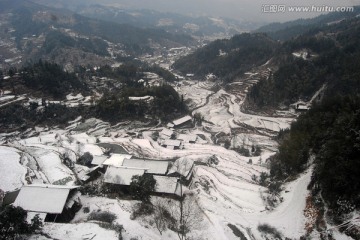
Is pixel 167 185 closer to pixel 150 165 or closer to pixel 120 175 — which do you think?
pixel 120 175

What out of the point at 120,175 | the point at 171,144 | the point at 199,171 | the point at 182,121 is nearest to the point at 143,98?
the point at 182,121

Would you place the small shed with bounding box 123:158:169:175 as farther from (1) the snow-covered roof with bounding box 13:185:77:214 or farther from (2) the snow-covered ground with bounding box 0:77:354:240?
(1) the snow-covered roof with bounding box 13:185:77:214

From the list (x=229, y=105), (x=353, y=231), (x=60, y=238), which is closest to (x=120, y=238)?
(x=60, y=238)

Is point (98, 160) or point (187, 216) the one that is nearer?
point (187, 216)

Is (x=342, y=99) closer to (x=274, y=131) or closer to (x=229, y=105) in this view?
(x=274, y=131)

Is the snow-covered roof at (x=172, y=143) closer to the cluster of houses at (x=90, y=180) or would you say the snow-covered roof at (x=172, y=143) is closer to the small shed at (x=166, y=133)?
the small shed at (x=166, y=133)

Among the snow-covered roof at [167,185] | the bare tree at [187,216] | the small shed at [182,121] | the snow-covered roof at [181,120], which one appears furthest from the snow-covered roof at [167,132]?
the bare tree at [187,216]
